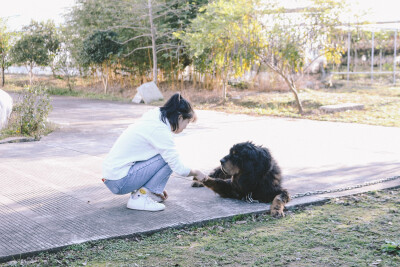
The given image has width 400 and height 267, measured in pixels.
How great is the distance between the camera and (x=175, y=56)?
56.7 ft

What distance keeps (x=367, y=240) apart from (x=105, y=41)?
17.4 metres

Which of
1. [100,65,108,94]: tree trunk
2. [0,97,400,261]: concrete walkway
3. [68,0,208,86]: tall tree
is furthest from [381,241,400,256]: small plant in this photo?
[100,65,108,94]: tree trunk

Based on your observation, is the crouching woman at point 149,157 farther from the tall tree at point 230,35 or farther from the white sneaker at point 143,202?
the tall tree at point 230,35

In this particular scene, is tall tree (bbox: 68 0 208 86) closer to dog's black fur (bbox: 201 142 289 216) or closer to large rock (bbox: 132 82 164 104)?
large rock (bbox: 132 82 164 104)

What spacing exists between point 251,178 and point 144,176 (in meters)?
1.04

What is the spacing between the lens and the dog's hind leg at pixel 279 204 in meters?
4.21

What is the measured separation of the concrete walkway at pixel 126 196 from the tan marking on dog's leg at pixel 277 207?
0.15m

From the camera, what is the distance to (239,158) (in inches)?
173

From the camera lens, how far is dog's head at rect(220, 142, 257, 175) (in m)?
4.38

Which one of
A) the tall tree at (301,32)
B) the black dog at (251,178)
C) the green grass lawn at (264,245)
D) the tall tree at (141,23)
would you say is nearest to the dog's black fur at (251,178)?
the black dog at (251,178)

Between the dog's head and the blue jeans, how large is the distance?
1.86ft

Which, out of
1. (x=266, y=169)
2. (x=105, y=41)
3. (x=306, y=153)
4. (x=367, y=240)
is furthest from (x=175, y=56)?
(x=367, y=240)

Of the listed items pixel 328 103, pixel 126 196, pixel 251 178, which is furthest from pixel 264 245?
pixel 328 103

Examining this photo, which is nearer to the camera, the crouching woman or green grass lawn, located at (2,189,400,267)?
green grass lawn, located at (2,189,400,267)
